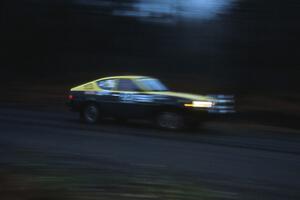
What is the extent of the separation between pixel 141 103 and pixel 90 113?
5.96 feet

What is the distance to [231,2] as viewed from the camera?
29156mm

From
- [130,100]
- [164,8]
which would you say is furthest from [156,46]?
[130,100]

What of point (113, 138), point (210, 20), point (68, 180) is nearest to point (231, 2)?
point (210, 20)

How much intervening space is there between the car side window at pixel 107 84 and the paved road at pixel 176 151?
1.00 metres

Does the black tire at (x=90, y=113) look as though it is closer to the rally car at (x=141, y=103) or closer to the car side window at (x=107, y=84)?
the rally car at (x=141, y=103)

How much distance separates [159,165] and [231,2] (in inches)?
813

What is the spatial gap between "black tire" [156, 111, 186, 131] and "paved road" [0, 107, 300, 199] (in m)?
0.37

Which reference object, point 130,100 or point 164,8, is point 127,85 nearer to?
point 130,100

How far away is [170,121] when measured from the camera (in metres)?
15.4

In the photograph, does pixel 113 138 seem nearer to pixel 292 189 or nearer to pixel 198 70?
pixel 292 189

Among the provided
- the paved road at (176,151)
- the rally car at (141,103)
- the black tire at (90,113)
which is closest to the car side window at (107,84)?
the rally car at (141,103)

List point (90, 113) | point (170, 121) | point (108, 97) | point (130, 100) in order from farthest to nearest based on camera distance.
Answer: point (90, 113) < point (108, 97) < point (130, 100) < point (170, 121)

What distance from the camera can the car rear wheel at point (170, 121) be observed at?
15.2 metres

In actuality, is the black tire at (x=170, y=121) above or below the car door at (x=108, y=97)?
below
